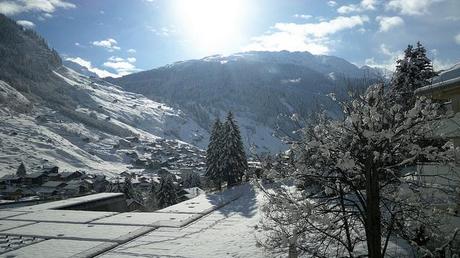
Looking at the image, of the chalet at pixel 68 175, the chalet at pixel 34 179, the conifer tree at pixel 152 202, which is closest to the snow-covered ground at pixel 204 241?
the conifer tree at pixel 152 202

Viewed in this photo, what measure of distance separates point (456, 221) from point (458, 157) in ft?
18.0

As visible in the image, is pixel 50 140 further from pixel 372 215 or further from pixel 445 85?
pixel 372 215

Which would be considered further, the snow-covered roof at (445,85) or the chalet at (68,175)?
the chalet at (68,175)

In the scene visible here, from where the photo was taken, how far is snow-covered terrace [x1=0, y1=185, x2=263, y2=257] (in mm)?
15258

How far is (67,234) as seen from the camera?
18688 mm

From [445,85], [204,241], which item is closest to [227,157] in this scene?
[204,241]

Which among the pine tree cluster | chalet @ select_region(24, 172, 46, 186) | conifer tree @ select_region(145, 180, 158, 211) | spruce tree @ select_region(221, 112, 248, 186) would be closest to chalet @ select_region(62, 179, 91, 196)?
chalet @ select_region(24, 172, 46, 186)

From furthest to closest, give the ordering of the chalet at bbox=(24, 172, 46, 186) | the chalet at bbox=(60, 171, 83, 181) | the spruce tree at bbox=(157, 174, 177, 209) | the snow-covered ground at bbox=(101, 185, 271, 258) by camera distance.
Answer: the chalet at bbox=(60, 171, 83, 181) < the chalet at bbox=(24, 172, 46, 186) < the spruce tree at bbox=(157, 174, 177, 209) < the snow-covered ground at bbox=(101, 185, 271, 258)

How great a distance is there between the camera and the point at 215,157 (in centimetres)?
4103

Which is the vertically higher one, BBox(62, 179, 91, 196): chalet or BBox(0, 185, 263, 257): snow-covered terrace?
BBox(0, 185, 263, 257): snow-covered terrace

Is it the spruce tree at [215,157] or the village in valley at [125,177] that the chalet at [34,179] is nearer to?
the village in valley at [125,177]

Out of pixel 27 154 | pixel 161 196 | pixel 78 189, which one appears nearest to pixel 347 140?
pixel 161 196

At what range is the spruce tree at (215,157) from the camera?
1575 inches

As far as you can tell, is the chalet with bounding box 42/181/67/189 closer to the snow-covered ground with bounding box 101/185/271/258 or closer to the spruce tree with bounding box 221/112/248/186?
the spruce tree with bounding box 221/112/248/186
